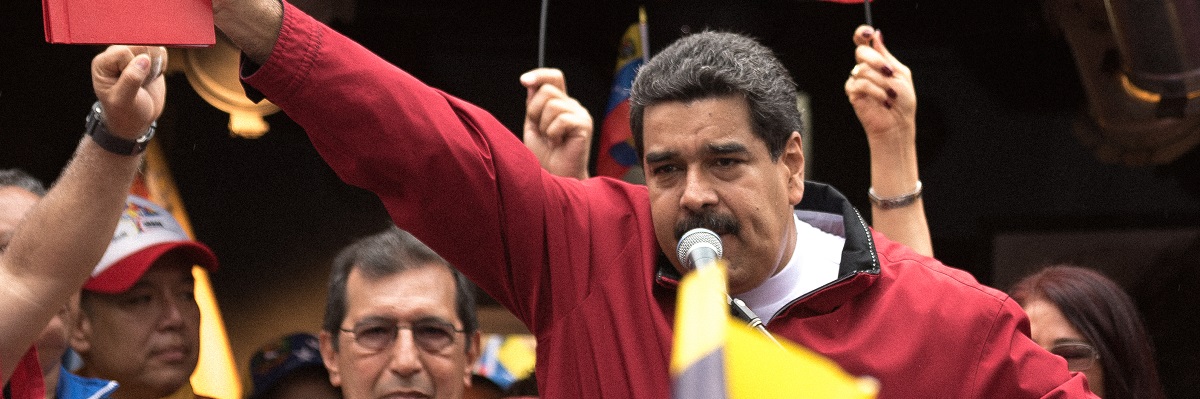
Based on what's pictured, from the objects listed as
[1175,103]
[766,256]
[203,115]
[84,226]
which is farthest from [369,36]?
[1175,103]

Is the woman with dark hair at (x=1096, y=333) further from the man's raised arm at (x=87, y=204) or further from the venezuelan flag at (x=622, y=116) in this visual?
the man's raised arm at (x=87, y=204)

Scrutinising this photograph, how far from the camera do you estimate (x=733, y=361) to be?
6.47 feet

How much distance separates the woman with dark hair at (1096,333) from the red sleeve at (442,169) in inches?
52.8

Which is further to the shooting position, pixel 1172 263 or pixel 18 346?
pixel 1172 263

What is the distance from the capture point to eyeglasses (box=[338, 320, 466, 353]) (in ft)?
11.3

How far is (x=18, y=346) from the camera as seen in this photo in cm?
263

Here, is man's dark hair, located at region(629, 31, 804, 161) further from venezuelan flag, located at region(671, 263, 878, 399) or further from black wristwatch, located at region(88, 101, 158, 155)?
black wristwatch, located at region(88, 101, 158, 155)

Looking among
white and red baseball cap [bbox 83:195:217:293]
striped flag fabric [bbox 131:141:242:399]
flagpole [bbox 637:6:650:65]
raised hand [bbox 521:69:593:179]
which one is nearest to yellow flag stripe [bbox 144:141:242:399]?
striped flag fabric [bbox 131:141:242:399]

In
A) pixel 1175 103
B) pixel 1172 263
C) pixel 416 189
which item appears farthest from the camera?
pixel 1172 263

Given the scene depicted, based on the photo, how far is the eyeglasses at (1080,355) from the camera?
3545mm

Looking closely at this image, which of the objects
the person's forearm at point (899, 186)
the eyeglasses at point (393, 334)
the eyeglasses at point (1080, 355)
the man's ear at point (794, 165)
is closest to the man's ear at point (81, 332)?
the eyeglasses at point (393, 334)

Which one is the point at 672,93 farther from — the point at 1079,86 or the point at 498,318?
the point at 1079,86

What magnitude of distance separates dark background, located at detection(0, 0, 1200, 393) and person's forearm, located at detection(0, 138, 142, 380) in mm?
1557

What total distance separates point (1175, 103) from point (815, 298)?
199cm
